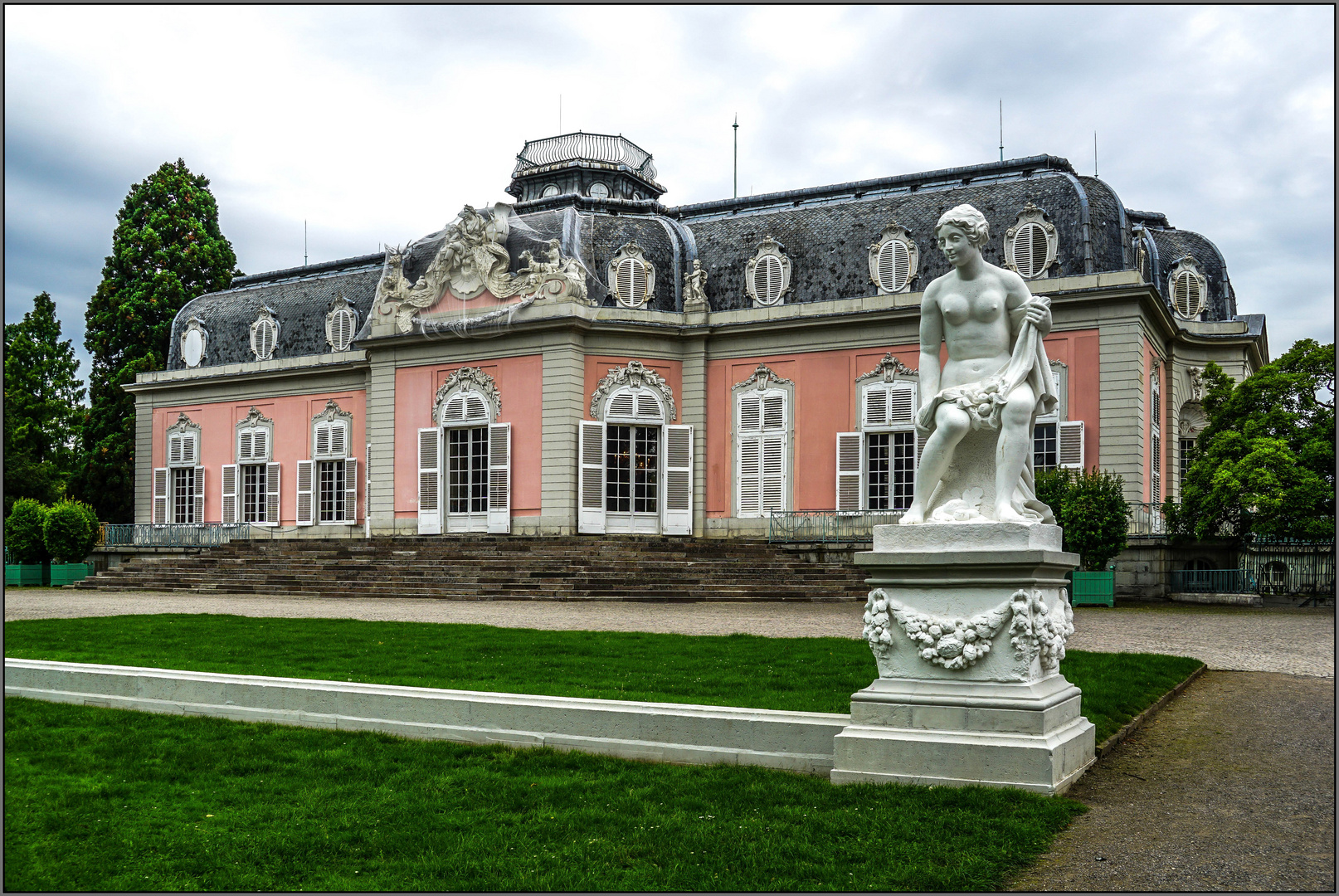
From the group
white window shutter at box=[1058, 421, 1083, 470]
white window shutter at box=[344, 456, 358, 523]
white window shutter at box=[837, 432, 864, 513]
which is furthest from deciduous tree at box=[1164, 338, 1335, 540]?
white window shutter at box=[344, 456, 358, 523]

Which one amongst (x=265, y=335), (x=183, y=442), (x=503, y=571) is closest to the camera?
(x=503, y=571)

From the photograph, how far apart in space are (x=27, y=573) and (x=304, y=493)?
6842 mm

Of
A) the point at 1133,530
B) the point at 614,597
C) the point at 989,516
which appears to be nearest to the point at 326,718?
the point at 989,516

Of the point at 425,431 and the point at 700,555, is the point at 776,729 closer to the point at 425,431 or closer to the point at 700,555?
the point at 700,555

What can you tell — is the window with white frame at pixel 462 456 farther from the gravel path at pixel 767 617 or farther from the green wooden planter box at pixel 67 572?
the green wooden planter box at pixel 67 572

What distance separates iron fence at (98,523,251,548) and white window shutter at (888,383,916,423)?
1741 cm

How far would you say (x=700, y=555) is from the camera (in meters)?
23.2

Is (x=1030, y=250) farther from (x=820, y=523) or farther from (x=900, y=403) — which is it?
(x=820, y=523)

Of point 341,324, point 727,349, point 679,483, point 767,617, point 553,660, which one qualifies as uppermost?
point 341,324

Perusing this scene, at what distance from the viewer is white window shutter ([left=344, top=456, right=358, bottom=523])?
30.1m

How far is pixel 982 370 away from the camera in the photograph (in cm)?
665

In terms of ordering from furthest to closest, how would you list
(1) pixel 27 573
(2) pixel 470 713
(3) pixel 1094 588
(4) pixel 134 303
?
(4) pixel 134 303
(1) pixel 27 573
(3) pixel 1094 588
(2) pixel 470 713

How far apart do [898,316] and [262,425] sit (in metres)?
18.1

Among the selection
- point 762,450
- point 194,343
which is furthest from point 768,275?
point 194,343
